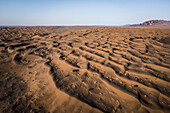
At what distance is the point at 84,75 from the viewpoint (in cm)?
169

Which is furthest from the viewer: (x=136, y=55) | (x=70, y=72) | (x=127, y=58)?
(x=136, y=55)

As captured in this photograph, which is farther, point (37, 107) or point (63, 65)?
point (63, 65)

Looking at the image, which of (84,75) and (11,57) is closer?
(84,75)

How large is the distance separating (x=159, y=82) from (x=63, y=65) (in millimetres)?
1817

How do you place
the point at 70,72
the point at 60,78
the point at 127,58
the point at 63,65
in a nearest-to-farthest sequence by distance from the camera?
the point at 60,78 → the point at 70,72 → the point at 63,65 → the point at 127,58

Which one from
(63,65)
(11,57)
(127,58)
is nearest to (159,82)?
(127,58)

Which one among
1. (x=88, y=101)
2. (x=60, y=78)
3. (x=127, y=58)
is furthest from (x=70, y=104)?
(x=127, y=58)

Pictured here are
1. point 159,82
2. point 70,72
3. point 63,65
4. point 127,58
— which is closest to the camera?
point 159,82

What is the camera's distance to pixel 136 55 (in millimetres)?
2479

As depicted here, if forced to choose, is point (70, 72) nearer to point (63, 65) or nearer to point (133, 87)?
point (63, 65)

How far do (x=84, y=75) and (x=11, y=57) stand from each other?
2.25 meters

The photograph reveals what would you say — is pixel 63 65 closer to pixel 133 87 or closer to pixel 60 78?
pixel 60 78

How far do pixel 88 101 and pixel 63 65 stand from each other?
3.55ft

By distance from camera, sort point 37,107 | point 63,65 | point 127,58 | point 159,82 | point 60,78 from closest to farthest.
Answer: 1. point 37,107
2. point 159,82
3. point 60,78
4. point 63,65
5. point 127,58
